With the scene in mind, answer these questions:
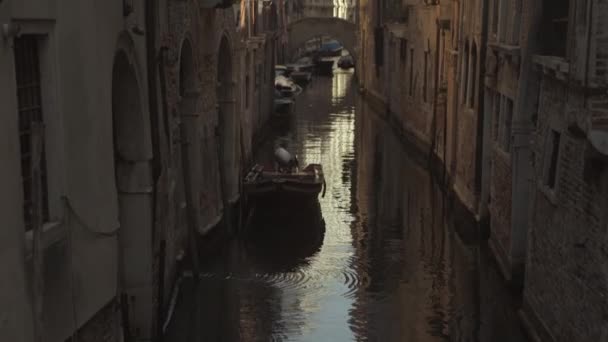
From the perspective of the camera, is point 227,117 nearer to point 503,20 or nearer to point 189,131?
point 189,131

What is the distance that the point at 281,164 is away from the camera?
2123cm

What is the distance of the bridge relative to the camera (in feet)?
172

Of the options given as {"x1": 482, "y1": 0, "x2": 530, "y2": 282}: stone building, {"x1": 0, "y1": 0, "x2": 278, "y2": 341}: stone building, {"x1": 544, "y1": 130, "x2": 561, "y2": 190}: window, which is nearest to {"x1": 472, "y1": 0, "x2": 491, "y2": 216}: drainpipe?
{"x1": 482, "y1": 0, "x2": 530, "y2": 282}: stone building

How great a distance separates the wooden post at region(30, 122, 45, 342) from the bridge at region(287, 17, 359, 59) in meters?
45.5

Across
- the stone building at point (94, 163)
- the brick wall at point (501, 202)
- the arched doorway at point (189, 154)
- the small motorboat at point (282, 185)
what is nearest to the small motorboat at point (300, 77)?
the small motorboat at point (282, 185)

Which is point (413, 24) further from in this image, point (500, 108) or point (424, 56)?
point (500, 108)

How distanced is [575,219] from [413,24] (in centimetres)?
2413

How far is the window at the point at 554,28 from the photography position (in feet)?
44.2

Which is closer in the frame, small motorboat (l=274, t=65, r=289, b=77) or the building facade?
the building facade

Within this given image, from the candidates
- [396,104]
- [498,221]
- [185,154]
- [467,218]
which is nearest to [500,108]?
[498,221]

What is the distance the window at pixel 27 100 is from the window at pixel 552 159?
665cm

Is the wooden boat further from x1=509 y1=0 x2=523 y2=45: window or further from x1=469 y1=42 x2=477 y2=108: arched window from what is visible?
x1=509 y1=0 x2=523 y2=45: window

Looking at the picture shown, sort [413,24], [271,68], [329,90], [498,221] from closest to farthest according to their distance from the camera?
[498,221] < [413,24] < [271,68] < [329,90]

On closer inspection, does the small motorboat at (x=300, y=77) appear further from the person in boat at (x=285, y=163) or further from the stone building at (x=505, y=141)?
the stone building at (x=505, y=141)
